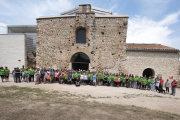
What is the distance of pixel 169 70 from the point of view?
11.4 meters

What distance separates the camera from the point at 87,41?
12.4 metres

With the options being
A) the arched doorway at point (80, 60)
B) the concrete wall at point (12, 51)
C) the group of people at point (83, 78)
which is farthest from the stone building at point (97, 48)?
the concrete wall at point (12, 51)

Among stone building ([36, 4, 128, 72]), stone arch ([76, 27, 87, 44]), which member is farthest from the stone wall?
stone arch ([76, 27, 87, 44])

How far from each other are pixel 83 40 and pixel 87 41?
765 mm

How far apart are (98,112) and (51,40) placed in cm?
1093

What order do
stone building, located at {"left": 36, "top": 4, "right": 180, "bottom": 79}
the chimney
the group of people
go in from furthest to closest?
1. the chimney
2. stone building, located at {"left": 36, "top": 4, "right": 180, "bottom": 79}
3. the group of people

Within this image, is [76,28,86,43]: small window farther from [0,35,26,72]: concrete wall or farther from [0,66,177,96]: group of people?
[0,35,26,72]: concrete wall

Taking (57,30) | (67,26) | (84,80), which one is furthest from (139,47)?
(57,30)

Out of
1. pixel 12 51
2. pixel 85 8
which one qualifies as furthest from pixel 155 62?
pixel 12 51

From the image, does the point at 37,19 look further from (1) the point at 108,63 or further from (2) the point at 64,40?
(1) the point at 108,63

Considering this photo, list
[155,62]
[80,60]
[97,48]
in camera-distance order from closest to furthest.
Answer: [155,62] < [97,48] < [80,60]

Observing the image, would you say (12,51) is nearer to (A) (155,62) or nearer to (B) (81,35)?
(B) (81,35)

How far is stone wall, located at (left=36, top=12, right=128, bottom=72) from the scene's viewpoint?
12.1 meters

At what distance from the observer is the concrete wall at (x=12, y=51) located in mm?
14258
